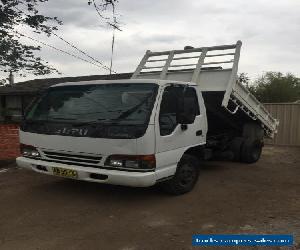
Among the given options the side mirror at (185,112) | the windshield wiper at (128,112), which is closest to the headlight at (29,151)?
the windshield wiper at (128,112)

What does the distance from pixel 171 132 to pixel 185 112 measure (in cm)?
Answer: 40

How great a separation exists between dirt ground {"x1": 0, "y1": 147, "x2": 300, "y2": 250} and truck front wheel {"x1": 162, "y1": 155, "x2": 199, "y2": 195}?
0.15m

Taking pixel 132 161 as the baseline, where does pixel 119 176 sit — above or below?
below

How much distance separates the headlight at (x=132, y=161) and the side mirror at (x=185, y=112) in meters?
0.91

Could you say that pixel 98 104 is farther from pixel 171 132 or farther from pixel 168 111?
pixel 171 132

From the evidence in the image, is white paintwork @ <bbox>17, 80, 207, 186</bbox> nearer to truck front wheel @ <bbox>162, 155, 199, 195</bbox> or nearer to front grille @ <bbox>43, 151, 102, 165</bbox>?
front grille @ <bbox>43, 151, 102, 165</bbox>

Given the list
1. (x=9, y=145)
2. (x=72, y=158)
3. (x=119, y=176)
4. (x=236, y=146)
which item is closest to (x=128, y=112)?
(x=119, y=176)

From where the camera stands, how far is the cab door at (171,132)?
5746mm

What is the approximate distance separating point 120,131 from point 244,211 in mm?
2286

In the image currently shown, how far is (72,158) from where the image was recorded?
5.80 metres

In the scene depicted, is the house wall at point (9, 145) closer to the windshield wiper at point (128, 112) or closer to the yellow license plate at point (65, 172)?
the yellow license plate at point (65, 172)

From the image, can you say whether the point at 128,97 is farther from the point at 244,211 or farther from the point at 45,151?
the point at 244,211

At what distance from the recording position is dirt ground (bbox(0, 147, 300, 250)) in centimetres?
464

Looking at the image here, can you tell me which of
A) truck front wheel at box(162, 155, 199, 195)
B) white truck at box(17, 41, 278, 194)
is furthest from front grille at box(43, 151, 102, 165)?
truck front wheel at box(162, 155, 199, 195)
